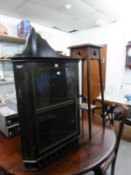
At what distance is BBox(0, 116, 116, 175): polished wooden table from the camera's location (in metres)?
0.91

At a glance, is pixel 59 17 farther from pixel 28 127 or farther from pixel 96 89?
pixel 28 127

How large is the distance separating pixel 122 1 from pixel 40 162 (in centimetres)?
286

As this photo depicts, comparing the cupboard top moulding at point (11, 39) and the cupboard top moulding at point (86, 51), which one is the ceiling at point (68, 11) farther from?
the cupboard top moulding at point (86, 51)

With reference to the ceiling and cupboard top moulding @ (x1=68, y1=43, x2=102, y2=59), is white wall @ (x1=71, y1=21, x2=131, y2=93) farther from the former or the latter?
cupboard top moulding @ (x1=68, y1=43, x2=102, y2=59)

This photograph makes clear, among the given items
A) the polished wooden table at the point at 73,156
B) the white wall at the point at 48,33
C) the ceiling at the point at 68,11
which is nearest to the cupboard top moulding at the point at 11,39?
the white wall at the point at 48,33

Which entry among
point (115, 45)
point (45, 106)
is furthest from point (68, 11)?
point (45, 106)

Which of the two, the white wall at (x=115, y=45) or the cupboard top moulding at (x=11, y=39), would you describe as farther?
the white wall at (x=115, y=45)

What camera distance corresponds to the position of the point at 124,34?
12.7 feet

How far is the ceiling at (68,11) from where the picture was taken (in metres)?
2.73

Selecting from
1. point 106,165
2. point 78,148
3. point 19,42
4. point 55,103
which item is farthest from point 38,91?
point 19,42

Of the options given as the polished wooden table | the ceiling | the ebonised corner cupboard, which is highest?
the ceiling

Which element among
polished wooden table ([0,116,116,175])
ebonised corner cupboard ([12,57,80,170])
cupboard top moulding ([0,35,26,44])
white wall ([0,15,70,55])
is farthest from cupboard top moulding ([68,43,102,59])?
white wall ([0,15,70,55])

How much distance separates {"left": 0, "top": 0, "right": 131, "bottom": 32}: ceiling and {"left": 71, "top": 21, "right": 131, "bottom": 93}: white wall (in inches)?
10.9

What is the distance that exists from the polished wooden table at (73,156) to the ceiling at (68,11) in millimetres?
2366
